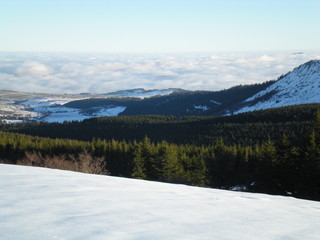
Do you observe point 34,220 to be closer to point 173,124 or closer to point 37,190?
point 37,190

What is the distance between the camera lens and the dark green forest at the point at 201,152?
1732 inches

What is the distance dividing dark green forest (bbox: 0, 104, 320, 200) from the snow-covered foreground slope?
105ft

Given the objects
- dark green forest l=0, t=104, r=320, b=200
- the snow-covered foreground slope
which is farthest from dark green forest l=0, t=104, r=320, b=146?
the snow-covered foreground slope

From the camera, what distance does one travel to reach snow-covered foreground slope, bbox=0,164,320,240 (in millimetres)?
8234

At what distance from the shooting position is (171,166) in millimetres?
61375

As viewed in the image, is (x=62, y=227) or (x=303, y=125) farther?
(x=303, y=125)

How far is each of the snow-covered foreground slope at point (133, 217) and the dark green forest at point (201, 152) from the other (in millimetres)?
32058

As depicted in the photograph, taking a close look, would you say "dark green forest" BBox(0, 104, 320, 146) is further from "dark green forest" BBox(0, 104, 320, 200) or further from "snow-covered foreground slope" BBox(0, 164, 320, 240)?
"snow-covered foreground slope" BBox(0, 164, 320, 240)

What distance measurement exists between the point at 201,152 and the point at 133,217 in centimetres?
6989

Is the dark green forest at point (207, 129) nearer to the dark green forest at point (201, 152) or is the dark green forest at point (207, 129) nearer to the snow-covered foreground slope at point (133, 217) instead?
the dark green forest at point (201, 152)

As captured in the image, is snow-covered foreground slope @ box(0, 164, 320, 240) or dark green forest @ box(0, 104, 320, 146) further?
dark green forest @ box(0, 104, 320, 146)

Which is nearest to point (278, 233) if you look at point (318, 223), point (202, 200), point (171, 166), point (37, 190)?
point (318, 223)

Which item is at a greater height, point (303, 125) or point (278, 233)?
point (278, 233)

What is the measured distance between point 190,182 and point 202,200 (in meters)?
48.7
